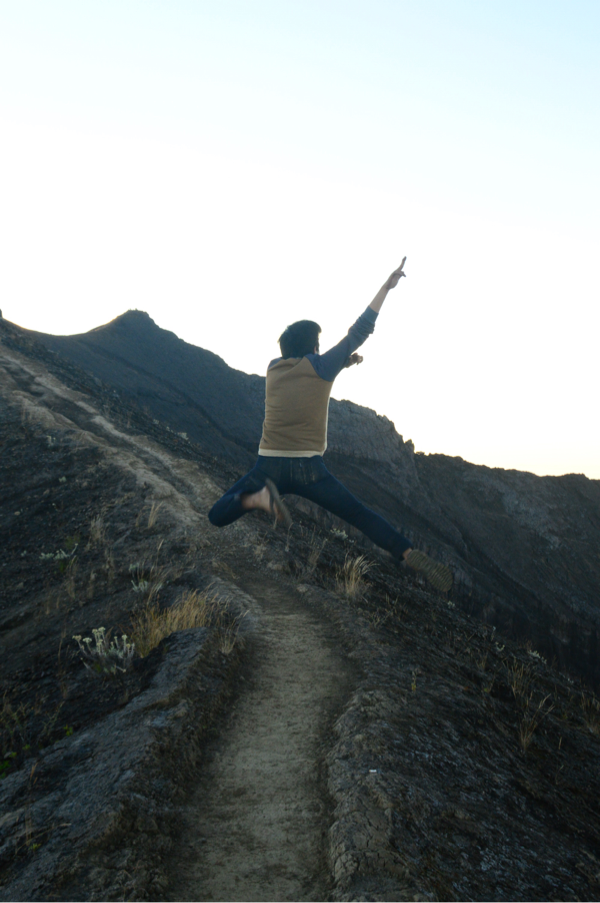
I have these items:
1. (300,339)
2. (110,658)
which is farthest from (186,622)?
(300,339)

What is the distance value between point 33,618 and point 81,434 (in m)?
5.46

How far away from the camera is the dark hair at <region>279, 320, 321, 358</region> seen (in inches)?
172

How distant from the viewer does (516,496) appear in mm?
30875

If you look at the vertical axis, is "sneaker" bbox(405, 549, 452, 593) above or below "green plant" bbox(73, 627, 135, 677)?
above

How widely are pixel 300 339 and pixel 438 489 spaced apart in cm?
2724

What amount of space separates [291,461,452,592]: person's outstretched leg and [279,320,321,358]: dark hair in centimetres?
88

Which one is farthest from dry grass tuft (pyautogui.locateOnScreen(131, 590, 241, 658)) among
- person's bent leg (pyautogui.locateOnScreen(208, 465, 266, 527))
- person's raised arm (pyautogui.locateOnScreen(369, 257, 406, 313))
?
person's raised arm (pyautogui.locateOnScreen(369, 257, 406, 313))

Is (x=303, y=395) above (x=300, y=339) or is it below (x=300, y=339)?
below

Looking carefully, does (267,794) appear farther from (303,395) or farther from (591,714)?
(591,714)

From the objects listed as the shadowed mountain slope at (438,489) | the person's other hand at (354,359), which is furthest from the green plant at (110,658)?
the shadowed mountain slope at (438,489)

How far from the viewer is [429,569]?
4438 millimetres

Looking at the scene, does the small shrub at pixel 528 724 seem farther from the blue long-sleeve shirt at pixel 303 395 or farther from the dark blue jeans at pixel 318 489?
the blue long-sleeve shirt at pixel 303 395

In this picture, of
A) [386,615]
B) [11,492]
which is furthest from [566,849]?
[11,492]

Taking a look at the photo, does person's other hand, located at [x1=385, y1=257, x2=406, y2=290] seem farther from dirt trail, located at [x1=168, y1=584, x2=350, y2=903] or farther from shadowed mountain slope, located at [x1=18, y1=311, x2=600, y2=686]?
shadowed mountain slope, located at [x1=18, y1=311, x2=600, y2=686]
